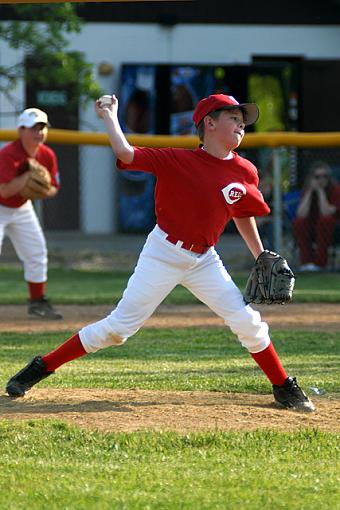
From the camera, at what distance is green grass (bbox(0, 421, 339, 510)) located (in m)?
4.88

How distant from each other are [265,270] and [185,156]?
78 cm

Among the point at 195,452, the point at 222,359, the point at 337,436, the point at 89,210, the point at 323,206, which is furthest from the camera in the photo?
the point at 89,210

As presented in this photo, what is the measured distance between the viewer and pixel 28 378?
22.4 feet

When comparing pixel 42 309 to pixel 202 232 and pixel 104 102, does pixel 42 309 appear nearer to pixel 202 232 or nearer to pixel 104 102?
pixel 202 232

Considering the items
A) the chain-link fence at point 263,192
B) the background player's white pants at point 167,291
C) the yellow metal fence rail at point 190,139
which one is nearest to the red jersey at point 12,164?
the yellow metal fence rail at point 190,139

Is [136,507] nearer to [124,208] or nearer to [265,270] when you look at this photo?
[265,270]

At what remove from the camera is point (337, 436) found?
19.7 ft

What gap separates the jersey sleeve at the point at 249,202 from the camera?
260 inches

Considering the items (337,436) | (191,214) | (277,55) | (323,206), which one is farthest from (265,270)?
(277,55)

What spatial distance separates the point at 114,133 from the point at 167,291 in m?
0.96

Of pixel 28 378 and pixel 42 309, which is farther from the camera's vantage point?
pixel 42 309

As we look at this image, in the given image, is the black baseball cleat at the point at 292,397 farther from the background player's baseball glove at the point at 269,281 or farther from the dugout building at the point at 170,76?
the dugout building at the point at 170,76

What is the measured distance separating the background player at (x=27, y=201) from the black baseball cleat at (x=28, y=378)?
13.0 feet

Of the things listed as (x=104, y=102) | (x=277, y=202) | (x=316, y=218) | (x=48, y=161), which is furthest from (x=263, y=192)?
(x=104, y=102)
